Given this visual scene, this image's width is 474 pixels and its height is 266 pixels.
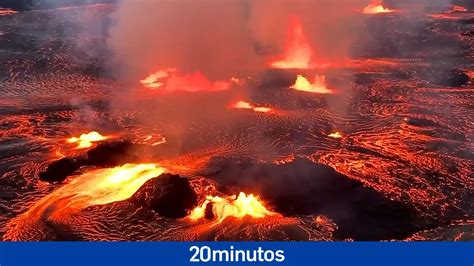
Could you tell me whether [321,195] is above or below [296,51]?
below

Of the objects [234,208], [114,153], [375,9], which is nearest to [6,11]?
[375,9]

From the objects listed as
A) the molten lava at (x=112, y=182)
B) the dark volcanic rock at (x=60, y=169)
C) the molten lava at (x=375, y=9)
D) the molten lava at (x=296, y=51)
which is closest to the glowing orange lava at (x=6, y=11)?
the molten lava at (x=296, y=51)

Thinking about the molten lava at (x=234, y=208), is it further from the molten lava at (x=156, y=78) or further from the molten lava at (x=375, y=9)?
the molten lava at (x=375, y=9)

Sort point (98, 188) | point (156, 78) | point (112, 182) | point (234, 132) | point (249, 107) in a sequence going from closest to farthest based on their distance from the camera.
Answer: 1. point (98, 188)
2. point (112, 182)
3. point (234, 132)
4. point (249, 107)
5. point (156, 78)

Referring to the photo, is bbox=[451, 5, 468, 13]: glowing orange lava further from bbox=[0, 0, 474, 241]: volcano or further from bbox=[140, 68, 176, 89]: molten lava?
bbox=[140, 68, 176, 89]: molten lava

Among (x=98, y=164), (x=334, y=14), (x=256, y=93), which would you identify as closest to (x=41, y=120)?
(x=98, y=164)

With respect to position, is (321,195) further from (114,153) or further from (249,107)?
(249,107)
